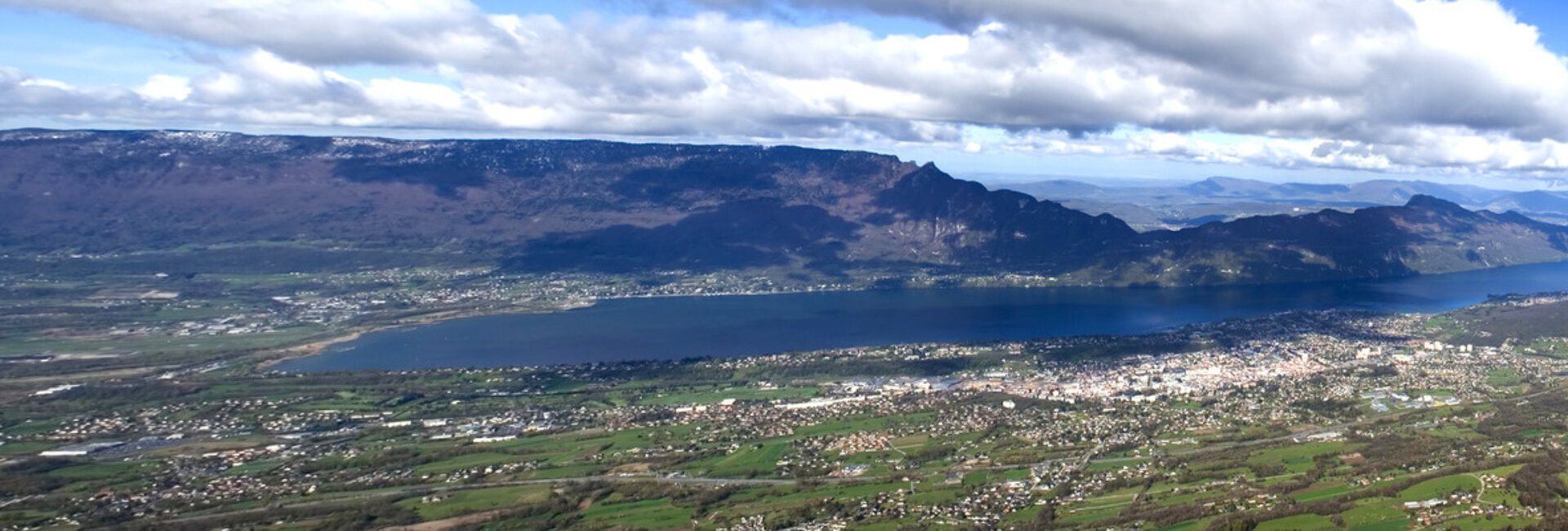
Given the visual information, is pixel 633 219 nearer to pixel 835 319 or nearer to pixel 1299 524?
pixel 835 319

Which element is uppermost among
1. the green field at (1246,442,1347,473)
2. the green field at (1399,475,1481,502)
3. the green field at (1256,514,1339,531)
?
the green field at (1399,475,1481,502)

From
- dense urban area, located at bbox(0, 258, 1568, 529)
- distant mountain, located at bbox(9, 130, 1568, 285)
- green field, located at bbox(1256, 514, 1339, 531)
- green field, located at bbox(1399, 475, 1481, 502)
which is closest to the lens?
green field, located at bbox(1256, 514, 1339, 531)

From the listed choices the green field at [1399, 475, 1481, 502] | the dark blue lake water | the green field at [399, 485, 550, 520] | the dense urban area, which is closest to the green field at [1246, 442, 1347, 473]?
the dense urban area

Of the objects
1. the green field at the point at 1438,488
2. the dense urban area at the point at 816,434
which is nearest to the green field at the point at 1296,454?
the dense urban area at the point at 816,434

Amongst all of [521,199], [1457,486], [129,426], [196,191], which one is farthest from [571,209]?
[1457,486]

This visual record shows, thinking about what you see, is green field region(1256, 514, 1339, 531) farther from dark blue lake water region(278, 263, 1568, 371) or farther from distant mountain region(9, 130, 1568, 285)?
distant mountain region(9, 130, 1568, 285)

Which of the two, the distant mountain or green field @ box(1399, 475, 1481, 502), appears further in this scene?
the distant mountain

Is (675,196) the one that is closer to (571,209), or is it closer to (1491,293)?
(571,209)
